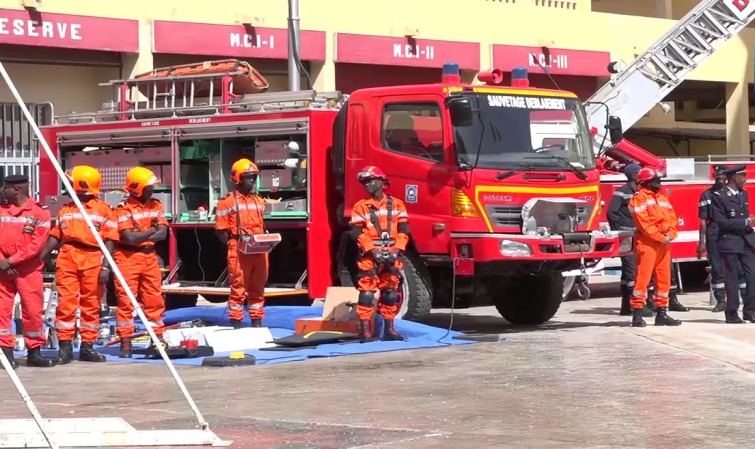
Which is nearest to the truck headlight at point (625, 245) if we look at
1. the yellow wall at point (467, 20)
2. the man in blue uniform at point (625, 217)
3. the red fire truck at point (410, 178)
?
the red fire truck at point (410, 178)

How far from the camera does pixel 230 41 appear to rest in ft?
79.7

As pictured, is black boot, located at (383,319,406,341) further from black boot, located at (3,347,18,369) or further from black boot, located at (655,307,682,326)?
black boot, located at (3,347,18,369)

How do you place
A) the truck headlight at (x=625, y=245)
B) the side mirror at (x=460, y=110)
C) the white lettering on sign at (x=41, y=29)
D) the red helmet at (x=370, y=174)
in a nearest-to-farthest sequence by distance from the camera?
1. the red helmet at (x=370, y=174)
2. the side mirror at (x=460, y=110)
3. the truck headlight at (x=625, y=245)
4. the white lettering on sign at (x=41, y=29)

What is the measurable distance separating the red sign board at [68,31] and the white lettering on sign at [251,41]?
192cm

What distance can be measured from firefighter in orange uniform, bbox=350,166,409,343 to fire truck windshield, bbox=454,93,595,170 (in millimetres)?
1066

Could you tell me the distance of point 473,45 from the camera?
1102 inches

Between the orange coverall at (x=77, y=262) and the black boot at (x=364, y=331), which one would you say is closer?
the orange coverall at (x=77, y=262)

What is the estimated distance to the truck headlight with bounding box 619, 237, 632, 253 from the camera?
50.5 feet

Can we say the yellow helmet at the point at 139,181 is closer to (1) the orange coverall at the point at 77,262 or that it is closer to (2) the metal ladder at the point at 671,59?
(1) the orange coverall at the point at 77,262

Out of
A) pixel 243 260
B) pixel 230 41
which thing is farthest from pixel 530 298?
pixel 230 41

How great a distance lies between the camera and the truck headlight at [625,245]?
15.4 metres

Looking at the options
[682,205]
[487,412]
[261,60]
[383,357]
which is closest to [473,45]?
[261,60]

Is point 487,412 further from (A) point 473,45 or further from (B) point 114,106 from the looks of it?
(A) point 473,45

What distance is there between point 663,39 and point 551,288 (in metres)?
8.84
